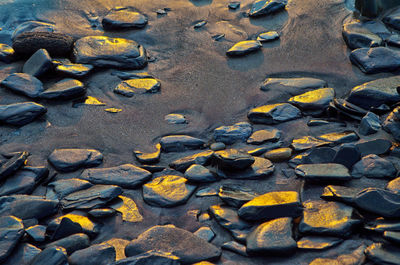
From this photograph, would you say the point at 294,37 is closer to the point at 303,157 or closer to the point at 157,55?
the point at 157,55

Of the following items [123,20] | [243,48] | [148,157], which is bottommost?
[148,157]

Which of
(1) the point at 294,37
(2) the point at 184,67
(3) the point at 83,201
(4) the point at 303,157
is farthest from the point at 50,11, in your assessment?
(4) the point at 303,157

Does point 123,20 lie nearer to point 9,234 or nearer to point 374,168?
point 9,234

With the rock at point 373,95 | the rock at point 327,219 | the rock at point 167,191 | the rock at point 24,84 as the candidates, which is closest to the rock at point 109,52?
the rock at point 24,84

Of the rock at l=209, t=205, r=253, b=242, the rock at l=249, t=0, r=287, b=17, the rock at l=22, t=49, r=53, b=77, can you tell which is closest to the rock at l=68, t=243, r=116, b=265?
the rock at l=209, t=205, r=253, b=242

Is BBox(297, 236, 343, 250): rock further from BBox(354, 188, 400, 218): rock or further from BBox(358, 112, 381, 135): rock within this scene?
BBox(358, 112, 381, 135): rock

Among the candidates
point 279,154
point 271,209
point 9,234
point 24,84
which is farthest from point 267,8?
point 9,234
